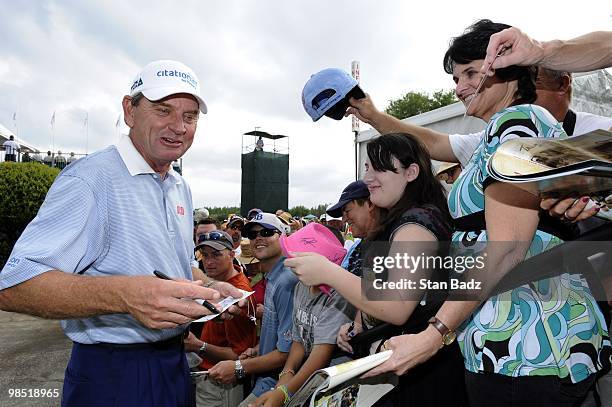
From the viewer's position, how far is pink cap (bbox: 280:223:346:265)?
7.82 ft

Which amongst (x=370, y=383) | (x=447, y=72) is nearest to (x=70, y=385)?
(x=370, y=383)

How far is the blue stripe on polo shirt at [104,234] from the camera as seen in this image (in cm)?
150

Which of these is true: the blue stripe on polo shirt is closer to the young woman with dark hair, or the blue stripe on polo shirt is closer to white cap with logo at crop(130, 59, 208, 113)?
white cap with logo at crop(130, 59, 208, 113)

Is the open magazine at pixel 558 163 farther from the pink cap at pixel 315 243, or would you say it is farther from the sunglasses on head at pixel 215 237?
the sunglasses on head at pixel 215 237

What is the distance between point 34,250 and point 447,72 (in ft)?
5.70

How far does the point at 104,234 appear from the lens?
170 centimetres

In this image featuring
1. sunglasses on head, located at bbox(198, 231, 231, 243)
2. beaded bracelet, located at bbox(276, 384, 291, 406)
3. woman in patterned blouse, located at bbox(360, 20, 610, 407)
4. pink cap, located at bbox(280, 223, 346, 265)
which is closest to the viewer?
woman in patterned blouse, located at bbox(360, 20, 610, 407)

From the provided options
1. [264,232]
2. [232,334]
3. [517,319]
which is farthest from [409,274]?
[232,334]

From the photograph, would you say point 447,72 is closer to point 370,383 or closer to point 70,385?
point 370,383

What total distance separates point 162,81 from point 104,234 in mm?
748

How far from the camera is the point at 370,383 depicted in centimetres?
143

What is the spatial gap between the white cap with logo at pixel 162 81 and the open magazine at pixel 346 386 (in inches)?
55.5

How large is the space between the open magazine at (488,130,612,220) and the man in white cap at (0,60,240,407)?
3.07ft

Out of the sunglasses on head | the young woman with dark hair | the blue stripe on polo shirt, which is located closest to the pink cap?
the young woman with dark hair
